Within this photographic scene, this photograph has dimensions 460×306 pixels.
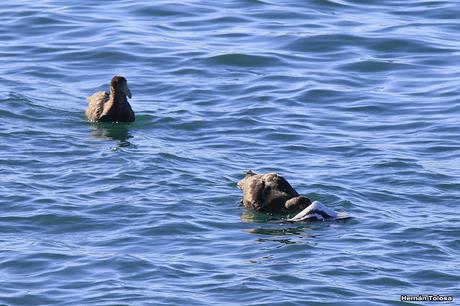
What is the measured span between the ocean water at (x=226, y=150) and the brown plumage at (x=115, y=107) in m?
0.18

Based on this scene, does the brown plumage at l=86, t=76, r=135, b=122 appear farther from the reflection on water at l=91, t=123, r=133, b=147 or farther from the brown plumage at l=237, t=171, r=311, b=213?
the brown plumage at l=237, t=171, r=311, b=213

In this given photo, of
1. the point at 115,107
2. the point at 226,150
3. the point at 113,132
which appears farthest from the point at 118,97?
the point at 226,150

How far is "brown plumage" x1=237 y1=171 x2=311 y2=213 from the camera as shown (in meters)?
14.5

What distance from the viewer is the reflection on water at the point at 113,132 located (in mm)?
17688

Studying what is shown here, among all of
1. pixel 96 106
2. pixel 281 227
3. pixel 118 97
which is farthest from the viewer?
pixel 96 106

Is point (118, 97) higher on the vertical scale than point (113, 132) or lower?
higher

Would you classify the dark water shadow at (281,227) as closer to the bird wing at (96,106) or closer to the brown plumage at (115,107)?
the brown plumage at (115,107)

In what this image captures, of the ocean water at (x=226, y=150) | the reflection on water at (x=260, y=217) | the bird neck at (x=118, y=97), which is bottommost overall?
the reflection on water at (x=260, y=217)

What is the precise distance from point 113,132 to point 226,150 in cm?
182

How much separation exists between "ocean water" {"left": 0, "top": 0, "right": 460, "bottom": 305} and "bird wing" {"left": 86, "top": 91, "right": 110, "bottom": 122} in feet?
0.52

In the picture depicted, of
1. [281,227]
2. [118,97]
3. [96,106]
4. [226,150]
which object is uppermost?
[118,97]

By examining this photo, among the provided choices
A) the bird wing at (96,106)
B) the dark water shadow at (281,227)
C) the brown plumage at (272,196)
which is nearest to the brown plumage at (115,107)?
the bird wing at (96,106)

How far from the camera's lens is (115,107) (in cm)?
1833

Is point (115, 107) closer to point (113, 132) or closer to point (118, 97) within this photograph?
point (118, 97)
